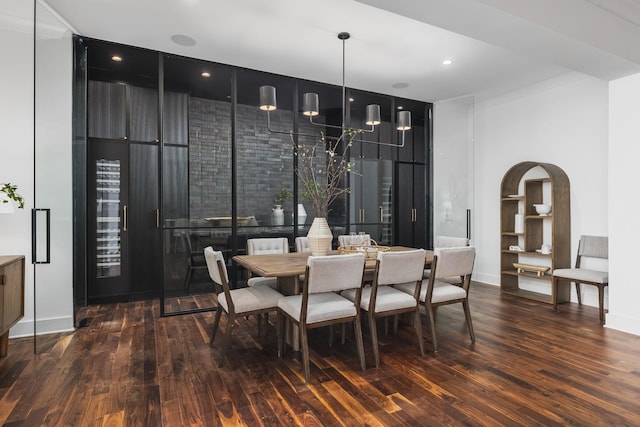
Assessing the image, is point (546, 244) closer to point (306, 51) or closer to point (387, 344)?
point (387, 344)

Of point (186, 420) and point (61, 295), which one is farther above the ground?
point (61, 295)

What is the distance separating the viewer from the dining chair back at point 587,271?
154 inches

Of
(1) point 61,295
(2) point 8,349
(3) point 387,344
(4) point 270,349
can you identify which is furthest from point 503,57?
(2) point 8,349

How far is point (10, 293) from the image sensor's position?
9.66ft

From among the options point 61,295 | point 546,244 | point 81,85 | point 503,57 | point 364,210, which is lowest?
point 61,295

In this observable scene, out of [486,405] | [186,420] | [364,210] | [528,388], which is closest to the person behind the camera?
[186,420]

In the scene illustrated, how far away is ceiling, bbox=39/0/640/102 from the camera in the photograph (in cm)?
263

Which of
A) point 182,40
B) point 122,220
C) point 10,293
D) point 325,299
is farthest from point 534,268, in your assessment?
point 10,293

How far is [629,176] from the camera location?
11.7 ft

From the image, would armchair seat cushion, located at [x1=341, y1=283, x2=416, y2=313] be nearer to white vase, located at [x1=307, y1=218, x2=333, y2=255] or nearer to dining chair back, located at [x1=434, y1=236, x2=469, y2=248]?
white vase, located at [x1=307, y1=218, x2=333, y2=255]

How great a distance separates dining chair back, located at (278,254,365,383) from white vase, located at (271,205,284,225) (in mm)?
2127

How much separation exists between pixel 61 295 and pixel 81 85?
7.07ft

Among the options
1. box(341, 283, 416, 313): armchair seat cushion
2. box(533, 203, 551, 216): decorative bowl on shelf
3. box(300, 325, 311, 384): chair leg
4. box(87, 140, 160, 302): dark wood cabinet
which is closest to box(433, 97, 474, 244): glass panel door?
box(533, 203, 551, 216): decorative bowl on shelf

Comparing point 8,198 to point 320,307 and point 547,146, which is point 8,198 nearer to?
point 320,307
